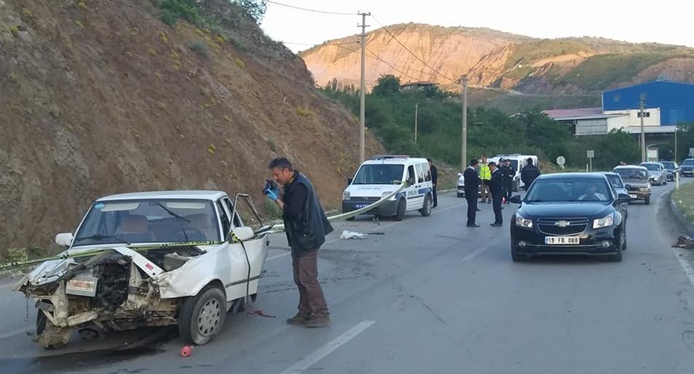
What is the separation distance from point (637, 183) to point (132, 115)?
18.5m

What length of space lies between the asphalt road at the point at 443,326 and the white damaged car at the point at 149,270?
33 cm

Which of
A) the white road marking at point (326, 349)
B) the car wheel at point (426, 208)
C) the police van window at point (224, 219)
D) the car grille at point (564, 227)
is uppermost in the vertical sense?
the police van window at point (224, 219)

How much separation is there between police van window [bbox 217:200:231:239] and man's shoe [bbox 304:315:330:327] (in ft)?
4.30

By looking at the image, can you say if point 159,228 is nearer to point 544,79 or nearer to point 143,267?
point 143,267

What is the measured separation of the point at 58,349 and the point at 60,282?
0.83 m

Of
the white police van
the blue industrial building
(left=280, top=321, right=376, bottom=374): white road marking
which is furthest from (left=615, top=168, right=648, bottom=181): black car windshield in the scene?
the blue industrial building

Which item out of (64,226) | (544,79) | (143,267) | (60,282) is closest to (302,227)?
(143,267)

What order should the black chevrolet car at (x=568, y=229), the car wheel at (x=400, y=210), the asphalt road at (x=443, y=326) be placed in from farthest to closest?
the car wheel at (x=400, y=210) < the black chevrolet car at (x=568, y=229) < the asphalt road at (x=443, y=326)

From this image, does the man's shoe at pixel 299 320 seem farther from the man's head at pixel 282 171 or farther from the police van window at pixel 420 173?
the police van window at pixel 420 173

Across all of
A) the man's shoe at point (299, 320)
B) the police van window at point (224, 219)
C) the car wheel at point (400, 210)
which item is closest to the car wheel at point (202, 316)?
the police van window at point (224, 219)

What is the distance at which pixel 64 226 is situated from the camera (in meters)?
16.8

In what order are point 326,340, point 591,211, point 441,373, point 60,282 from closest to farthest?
1. point 441,373
2. point 60,282
3. point 326,340
4. point 591,211

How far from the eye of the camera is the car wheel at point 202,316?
805cm

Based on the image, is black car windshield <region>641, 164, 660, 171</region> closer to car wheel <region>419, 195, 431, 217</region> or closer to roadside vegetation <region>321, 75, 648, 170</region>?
roadside vegetation <region>321, 75, 648, 170</region>
